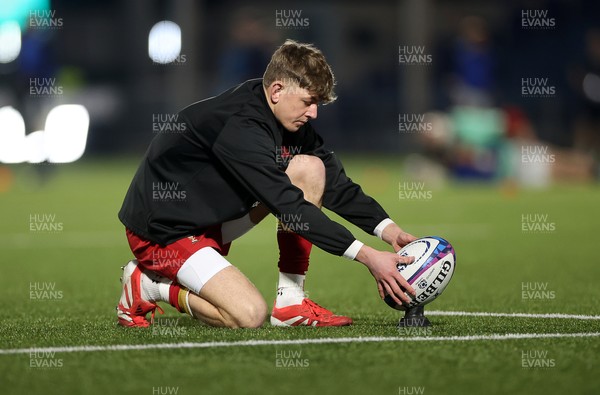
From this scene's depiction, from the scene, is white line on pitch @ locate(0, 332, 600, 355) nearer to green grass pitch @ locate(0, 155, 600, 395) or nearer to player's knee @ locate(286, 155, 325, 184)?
green grass pitch @ locate(0, 155, 600, 395)

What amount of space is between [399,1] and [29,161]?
18.8 metres

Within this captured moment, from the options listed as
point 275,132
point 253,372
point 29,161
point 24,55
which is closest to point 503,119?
point 24,55

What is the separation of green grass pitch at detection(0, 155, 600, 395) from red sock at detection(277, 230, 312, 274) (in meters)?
0.46

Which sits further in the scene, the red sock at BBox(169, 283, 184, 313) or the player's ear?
the red sock at BBox(169, 283, 184, 313)

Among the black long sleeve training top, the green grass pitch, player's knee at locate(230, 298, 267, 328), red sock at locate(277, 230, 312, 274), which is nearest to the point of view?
the green grass pitch

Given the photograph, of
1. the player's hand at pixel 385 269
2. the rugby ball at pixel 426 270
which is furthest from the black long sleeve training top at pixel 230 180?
the rugby ball at pixel 426 270

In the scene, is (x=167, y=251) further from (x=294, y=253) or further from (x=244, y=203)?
(x=294, y=253)

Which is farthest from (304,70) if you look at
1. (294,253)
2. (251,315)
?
(251,315)

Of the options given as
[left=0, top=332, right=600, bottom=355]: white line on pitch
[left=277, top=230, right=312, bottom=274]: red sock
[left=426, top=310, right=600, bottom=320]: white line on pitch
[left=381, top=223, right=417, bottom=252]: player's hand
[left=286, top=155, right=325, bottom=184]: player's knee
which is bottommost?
[left=426, top=310, right=600, bottom=320]: white line on pitch

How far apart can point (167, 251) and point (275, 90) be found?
1044 mm

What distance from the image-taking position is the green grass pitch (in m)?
4.57

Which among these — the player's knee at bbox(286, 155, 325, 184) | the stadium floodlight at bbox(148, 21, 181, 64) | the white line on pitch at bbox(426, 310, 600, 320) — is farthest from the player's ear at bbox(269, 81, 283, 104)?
the stadium floodlight at bbox(148, 21, 181, 64)

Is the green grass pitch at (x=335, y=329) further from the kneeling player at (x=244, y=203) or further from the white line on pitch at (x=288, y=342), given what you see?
the kneeling player at (x=244, y=203)

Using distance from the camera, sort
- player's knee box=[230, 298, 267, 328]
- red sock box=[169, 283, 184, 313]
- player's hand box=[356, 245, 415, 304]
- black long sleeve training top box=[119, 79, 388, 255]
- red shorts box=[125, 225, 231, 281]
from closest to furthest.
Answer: player's hand box=[356, 245, 415, 304]
black long sleeve training top box=[119, 79, 388, 255]
player's knee box=[230, 298, 267, 328]
red shorts box=[125, 225, 231, 281]
red sock box=[169, 283, 184, 313]
